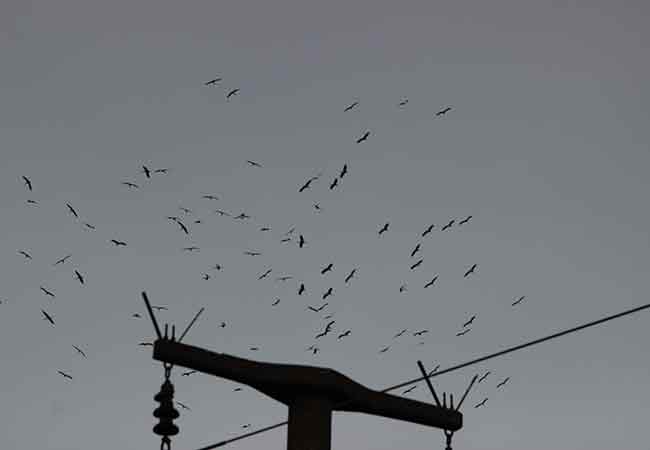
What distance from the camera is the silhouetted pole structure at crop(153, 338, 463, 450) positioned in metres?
10.5

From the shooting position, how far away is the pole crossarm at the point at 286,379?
1052 centimetres

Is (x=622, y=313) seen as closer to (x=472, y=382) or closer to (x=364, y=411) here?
(x=472, y=382)

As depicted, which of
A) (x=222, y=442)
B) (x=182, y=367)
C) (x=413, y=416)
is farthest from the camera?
(x=413, y=416)

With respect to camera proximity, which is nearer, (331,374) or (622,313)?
(331,374)

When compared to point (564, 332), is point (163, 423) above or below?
below

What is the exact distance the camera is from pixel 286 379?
10.8 m

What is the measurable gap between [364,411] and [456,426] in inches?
54.5

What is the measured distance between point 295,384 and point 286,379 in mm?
103

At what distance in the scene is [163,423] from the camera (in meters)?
11.0

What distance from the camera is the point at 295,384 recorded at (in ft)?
35.4

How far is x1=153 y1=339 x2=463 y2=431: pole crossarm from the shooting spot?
1052cm

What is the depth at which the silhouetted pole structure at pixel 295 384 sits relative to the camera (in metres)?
10.5

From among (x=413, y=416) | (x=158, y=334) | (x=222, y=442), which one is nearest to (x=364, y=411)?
(x=413, y=416)

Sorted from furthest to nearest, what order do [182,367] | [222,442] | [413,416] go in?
[413,416] < [222,442] < [182,367]
